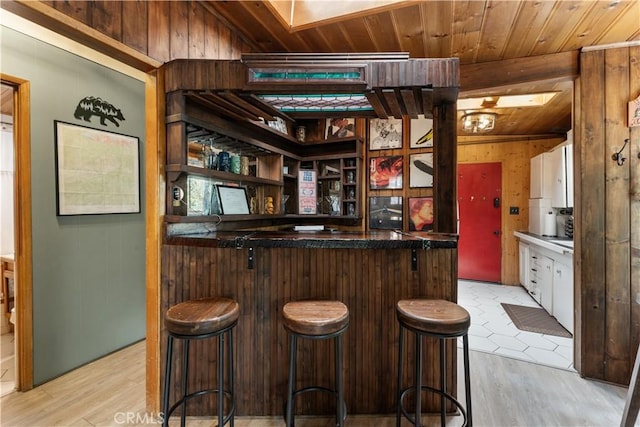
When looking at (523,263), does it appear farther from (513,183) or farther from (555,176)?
(555,176)

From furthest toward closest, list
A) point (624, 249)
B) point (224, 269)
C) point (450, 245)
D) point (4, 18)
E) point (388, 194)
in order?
point (388, 194) < point (624, 249) < point (4, 18) < point (224, 269) < point (450, 245)

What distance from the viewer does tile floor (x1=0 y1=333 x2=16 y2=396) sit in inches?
82.3

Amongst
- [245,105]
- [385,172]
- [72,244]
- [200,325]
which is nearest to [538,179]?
[385,172]

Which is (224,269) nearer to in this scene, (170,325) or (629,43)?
(170,325)

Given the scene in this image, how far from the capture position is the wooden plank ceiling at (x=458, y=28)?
186 cm

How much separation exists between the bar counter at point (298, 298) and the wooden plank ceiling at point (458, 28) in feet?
4.92

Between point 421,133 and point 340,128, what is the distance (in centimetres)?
91

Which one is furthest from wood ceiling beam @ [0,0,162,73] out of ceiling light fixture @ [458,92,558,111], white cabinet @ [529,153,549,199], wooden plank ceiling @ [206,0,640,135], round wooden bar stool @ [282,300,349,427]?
white cabinet @ [529,153,549,199]

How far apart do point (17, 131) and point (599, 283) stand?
178 inches

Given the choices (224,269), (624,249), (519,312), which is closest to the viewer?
(224,269)

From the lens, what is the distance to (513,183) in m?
4.95

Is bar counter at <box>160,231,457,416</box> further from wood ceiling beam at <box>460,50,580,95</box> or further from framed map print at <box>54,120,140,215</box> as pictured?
wood ceiling beam at <box>460,50,580,95</box>

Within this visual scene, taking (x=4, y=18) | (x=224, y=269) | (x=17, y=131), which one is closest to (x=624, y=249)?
(x=224, y=269)

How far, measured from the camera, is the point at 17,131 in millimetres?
2088
